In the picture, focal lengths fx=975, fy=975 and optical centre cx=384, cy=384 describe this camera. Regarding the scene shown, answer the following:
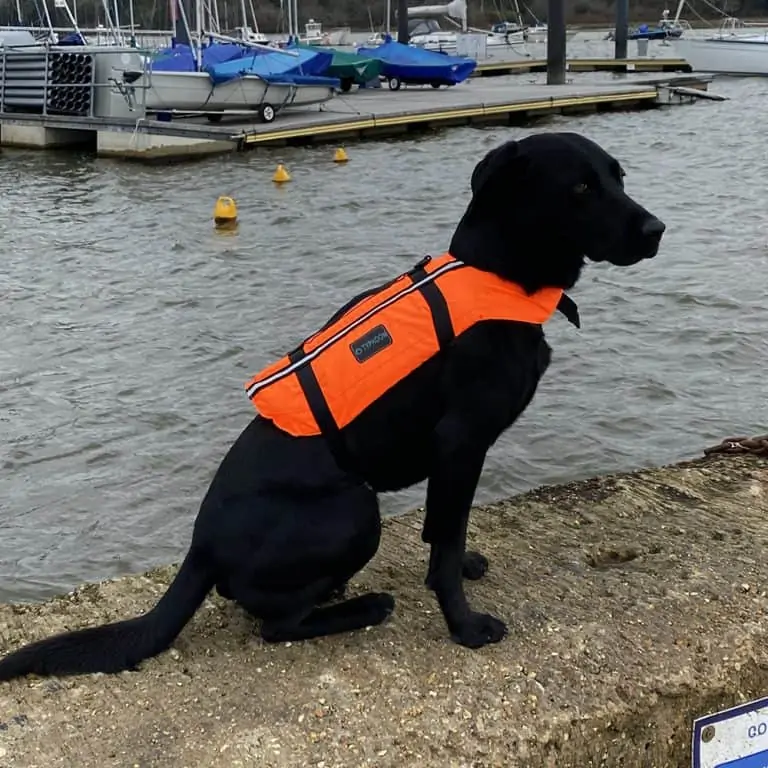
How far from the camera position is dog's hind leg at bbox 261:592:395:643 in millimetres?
3293

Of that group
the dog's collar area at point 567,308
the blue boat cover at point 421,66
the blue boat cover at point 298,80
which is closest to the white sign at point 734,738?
the dog's collar area at point 567,308

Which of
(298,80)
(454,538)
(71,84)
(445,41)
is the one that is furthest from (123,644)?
(445,41)

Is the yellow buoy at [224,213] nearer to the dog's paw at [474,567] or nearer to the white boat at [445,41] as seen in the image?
the dog's paw at [474,567]

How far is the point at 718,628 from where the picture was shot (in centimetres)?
336

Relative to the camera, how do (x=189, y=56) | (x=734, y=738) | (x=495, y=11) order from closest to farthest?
(x=734, y=738) → (x=189, y=56) → (x=495, y=11)

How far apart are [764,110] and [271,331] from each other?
22941 mm

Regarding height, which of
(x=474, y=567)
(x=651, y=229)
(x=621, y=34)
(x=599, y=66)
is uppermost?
(x=651, y=229)

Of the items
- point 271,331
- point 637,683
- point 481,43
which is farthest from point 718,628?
point 481,43

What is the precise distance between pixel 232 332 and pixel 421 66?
25.8 metres

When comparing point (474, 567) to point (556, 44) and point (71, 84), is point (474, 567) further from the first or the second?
point (556, 44)

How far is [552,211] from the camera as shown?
306 cm

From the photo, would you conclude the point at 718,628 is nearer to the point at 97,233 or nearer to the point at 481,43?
the point at 97,233

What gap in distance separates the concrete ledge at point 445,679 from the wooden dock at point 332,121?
60.9 feet

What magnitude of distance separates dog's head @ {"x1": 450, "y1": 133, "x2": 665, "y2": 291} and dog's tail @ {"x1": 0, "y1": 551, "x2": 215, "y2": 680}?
1.38 m
